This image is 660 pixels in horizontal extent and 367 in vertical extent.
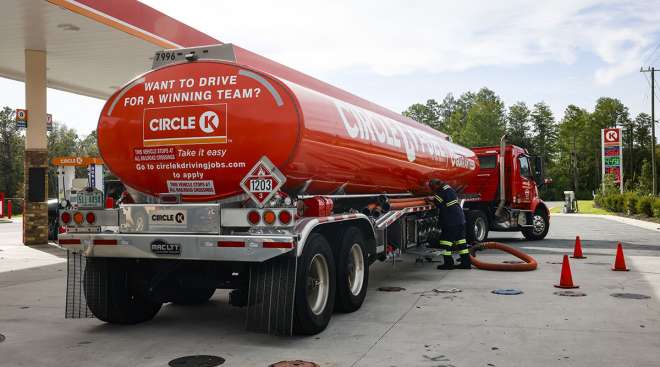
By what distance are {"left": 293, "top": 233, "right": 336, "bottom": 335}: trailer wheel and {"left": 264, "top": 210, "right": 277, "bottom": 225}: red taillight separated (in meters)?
0.52

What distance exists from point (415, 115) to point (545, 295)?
125446 mm

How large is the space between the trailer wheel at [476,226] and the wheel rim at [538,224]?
106 inches

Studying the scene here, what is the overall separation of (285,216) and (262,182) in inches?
17.5

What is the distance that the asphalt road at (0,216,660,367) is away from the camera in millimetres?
5680

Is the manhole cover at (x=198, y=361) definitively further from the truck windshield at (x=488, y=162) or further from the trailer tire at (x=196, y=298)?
the truck windshield at (x=488, y=162)

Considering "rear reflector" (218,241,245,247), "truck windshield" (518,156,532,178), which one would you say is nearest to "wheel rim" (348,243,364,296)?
"rear reflector" (218,241,245,247)

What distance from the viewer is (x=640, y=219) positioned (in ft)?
99.5

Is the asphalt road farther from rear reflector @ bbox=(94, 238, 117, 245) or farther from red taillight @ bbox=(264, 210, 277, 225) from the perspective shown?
red taillight @ bbox=(264, 210, 277, 225)

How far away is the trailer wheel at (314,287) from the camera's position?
6203 mm

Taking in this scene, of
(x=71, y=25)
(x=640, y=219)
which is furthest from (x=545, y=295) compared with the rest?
(x=640, y=219)

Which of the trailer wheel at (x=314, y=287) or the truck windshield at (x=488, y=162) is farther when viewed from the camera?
the truck windshield at (x=488, y=162)

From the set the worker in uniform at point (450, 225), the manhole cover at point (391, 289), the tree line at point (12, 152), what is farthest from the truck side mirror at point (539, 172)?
the tree line at point (12, 152)

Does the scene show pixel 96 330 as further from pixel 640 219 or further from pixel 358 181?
pixel 640 219

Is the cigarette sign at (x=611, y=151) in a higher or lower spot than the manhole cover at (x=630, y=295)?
higher
